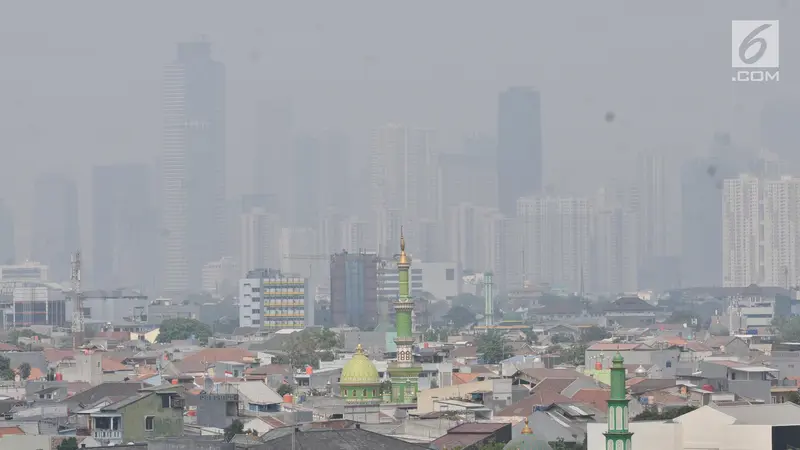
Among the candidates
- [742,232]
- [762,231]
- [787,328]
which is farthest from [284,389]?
[742,232]

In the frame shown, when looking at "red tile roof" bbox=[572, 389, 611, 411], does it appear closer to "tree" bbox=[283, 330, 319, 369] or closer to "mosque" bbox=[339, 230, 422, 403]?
"mosque" bbox=[339, 230, 422, 403]

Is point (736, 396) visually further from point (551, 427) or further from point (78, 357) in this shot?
point (78, 357)

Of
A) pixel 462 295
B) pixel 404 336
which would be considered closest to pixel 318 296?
pixel 462 295

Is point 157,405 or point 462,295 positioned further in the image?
point 462,295

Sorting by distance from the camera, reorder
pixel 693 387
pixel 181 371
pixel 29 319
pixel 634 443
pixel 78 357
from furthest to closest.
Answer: pixel 29 319, pixel 181 371, pixel 78 357, pixel 693 387, pixel 634 443

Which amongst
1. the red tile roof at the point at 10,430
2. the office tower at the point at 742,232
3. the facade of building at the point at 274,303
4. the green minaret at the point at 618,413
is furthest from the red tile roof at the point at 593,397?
the office tower at the point at 742,232

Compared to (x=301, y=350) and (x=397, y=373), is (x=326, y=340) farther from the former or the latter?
(x=397, y=373)

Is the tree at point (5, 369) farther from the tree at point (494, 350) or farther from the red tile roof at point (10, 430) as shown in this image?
the red tile roof at point (10, 430)
